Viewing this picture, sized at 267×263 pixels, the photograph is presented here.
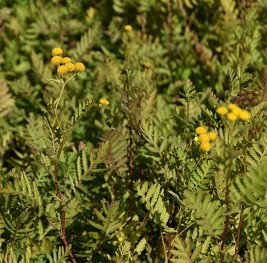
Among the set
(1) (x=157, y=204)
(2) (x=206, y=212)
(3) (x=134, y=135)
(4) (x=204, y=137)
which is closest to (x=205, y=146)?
(4) (x=204, y=137)

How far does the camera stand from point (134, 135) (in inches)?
82.0

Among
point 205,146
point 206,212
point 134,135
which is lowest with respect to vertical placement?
point 134,135

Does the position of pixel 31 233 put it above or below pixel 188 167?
below

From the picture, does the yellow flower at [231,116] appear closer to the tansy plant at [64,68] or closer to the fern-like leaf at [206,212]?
the fern-like leaf at [206,212]

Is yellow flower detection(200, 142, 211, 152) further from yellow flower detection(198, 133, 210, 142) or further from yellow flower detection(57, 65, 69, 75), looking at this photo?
yellow flower detection(57, 65, 69, 75)

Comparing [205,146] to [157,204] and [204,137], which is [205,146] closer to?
[204,137]

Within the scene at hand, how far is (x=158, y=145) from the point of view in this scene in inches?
77.4

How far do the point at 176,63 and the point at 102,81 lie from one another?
0.47 meters

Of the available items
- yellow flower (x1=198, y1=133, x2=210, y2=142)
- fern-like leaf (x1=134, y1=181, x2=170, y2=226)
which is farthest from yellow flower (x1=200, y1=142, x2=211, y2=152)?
fern-like leaf (x1=134, y1=181, x2=170, y2=226)

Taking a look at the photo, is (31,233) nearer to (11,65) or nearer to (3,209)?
(3,209)

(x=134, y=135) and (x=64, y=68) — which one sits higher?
(x=64, y=68)

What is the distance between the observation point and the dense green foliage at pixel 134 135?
1.53 metres

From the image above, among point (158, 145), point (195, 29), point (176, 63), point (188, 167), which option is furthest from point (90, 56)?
point (188, 167)

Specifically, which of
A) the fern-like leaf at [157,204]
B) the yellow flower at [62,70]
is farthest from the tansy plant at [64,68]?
the fern-like leaf at [157,204]
